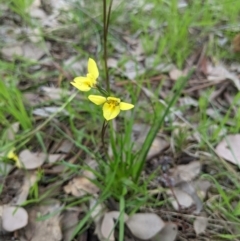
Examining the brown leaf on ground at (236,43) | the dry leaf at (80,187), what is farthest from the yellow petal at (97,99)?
the brown leaf on ground at (236,43)

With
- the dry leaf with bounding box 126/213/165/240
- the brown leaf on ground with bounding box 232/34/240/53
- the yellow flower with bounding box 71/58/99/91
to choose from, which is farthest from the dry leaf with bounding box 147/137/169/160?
the brown leaf on ground with bounding box 232/34/240/53

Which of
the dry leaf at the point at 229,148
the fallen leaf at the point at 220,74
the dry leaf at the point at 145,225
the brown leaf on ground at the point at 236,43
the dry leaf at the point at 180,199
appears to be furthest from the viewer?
the brown leaf on ground at the point at 236,43

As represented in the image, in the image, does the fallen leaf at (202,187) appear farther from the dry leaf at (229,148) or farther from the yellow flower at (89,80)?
the yellow flower at (89,80)

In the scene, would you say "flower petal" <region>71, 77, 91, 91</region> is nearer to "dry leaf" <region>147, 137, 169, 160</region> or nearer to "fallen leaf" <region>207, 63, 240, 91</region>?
"dry leaf" <region>147, 137, 169, 160</region>

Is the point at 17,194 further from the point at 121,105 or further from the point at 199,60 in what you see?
the point at 199,60

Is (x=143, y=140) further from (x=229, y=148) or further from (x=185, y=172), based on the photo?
(x=229, y=148)
